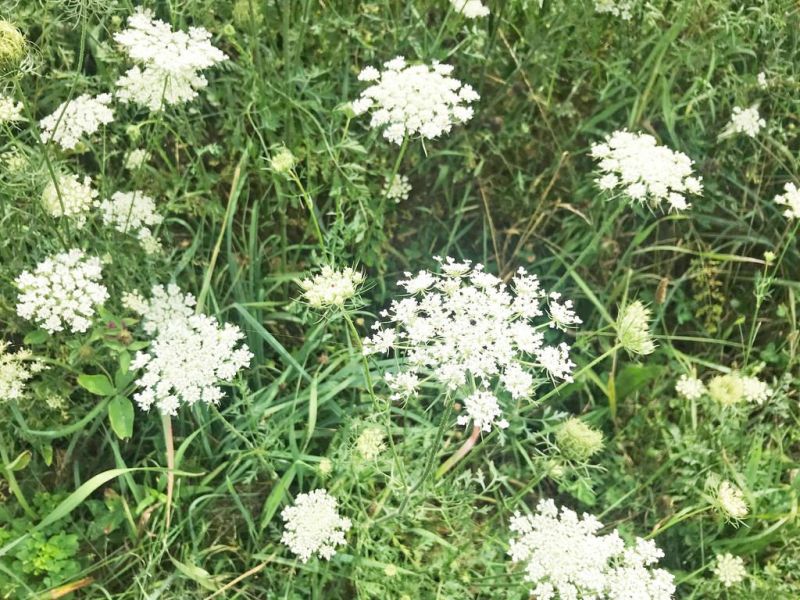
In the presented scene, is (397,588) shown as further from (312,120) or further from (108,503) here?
(312,120)

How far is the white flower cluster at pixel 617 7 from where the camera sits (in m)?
3.31

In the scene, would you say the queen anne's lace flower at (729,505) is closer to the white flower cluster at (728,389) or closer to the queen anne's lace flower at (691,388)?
the white flower cluster at (728,389)

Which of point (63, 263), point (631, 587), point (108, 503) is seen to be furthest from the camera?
point (108, 503)

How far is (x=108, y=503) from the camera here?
3.05 m

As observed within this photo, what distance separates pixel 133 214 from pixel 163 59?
757mm

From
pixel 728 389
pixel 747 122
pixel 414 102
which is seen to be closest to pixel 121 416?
pixel 414 102

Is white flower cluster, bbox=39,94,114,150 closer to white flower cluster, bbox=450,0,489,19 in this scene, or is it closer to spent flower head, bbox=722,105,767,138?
white flower cluster, bbox=450,0,489,19

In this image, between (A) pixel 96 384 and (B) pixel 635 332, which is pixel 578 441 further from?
(A) pixel 96 384

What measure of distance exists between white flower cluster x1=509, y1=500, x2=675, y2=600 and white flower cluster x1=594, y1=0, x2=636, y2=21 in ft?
7.67

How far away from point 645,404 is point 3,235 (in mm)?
3161

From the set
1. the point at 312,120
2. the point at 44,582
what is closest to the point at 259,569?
the point at 44,582

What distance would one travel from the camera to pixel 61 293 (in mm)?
2471

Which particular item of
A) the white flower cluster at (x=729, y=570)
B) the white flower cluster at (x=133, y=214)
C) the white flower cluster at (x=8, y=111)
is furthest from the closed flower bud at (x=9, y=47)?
the white flower cluster at (x=729, y=570)

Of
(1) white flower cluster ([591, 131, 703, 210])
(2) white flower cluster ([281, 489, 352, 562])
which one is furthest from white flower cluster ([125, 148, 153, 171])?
(1) white flower cluster ([591, 131, 703, 210])
